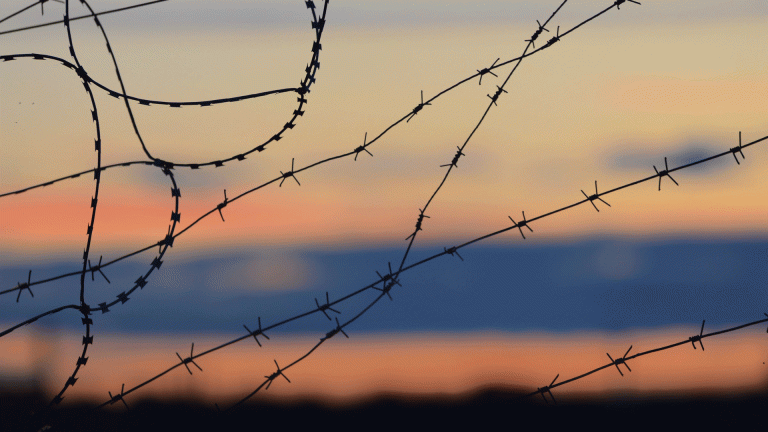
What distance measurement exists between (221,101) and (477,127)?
1194mm

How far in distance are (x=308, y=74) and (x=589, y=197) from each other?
1.32 meters

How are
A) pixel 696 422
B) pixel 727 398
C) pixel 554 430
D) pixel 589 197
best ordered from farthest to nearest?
1. pixel 727 398
2. pixel 696 422
3. pixel 554 430
4. pixel 589 197

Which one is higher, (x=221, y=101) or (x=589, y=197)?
(x=221, y=101)

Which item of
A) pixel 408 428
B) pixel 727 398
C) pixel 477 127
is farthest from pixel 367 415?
pixel 477 127

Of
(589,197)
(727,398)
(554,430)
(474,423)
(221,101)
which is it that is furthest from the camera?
(727,398)

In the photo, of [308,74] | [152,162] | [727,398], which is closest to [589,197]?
[308,74]

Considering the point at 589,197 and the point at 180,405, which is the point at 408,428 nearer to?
the point at 180,405

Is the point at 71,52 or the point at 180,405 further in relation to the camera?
the point at 180,405

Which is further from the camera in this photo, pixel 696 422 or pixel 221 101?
pixel 696 422

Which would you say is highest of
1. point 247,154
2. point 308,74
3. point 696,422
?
point 308,74

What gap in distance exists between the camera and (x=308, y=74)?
3859 mm

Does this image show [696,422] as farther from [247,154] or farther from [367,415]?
[247,154]

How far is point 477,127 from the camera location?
4168mm

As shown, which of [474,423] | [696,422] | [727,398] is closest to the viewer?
[474,423]
